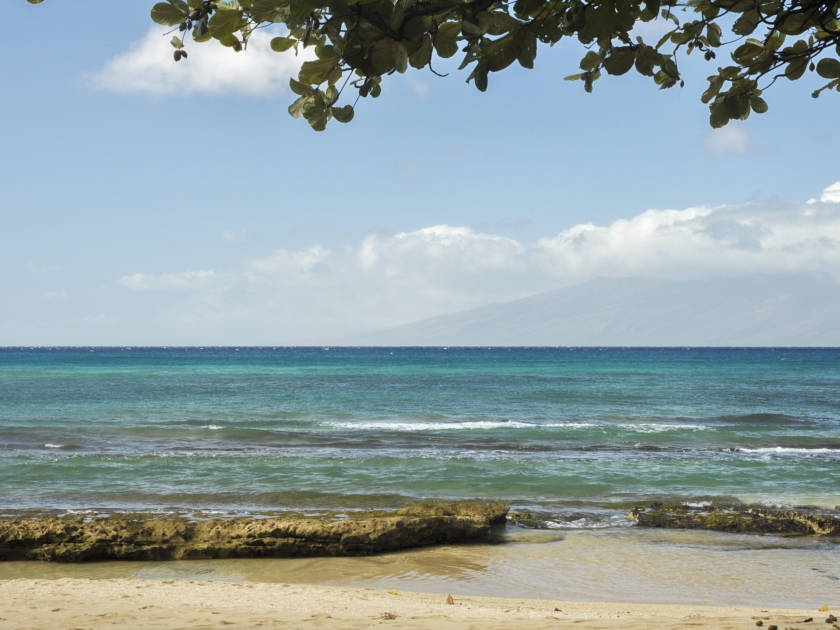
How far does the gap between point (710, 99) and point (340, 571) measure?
6.53 metres

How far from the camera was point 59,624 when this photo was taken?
563 centimetres

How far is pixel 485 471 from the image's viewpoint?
15.0 m

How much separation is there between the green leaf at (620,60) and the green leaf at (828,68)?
815 millimetres

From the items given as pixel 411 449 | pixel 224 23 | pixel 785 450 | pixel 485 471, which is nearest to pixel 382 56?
pixel 224 23

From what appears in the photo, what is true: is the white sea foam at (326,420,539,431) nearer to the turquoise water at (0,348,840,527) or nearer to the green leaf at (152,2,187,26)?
the turquoise water at (0,348,840,527)

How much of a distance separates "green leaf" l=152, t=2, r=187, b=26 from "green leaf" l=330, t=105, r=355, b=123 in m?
0.61

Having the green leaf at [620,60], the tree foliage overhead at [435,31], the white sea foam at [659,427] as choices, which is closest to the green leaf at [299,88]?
the tree foliage overhead at [435,31]

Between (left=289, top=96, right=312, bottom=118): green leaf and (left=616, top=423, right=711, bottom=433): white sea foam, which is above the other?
(left=289, top=96, right=312, bottom=118): green leaf

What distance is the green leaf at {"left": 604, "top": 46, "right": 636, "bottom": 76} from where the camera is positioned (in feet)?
9.62

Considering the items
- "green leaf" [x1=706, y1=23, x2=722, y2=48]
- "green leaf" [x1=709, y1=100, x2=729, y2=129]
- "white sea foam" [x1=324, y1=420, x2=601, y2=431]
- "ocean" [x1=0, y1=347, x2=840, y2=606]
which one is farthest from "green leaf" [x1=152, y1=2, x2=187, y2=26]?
"white sea foam" [x1=324, y1=420, x2=601, y2=431]

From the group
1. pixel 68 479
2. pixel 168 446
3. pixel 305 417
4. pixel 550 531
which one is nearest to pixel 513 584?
pixel 550 531

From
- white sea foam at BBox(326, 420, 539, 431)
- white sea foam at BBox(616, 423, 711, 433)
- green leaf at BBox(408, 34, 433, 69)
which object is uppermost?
green leaf at BBox(408, 34, 433, 69)

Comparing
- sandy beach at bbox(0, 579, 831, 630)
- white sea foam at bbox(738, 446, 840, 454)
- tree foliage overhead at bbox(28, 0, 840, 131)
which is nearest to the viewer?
tree foliage overhead at bbox(28, 0, 840, 131)

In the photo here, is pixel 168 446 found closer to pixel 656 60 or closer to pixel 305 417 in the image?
pixel 305 417
